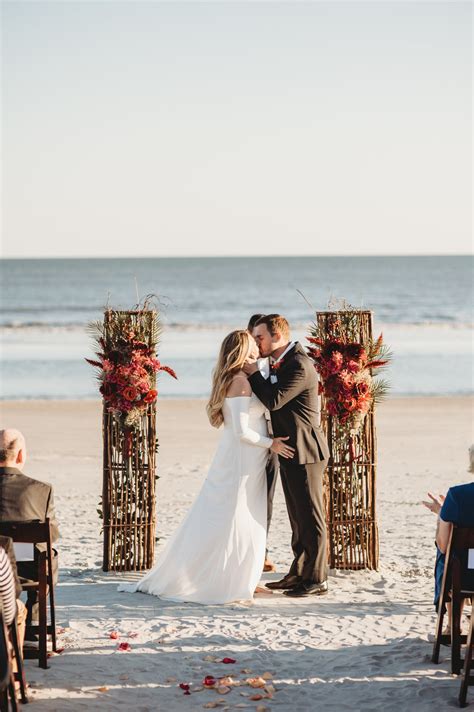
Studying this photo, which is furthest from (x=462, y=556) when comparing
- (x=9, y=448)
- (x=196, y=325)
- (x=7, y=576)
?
(x=196, y=325)

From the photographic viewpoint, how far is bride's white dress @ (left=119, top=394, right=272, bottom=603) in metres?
7.93

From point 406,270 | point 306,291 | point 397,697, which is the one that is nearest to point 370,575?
point 397,697

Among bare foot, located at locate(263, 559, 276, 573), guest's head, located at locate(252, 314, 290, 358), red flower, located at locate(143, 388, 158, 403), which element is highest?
guest's head, located at locate(252, 314, 290, 358)

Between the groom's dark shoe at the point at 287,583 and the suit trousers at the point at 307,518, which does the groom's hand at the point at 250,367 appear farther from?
the groom's dark shoe at the point at 287,583

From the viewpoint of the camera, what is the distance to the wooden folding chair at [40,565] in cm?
612

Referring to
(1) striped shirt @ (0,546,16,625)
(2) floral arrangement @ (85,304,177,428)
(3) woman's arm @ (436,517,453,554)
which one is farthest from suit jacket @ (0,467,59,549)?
(3) woman's arm @ (436,517,453,554)

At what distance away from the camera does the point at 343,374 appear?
862cm

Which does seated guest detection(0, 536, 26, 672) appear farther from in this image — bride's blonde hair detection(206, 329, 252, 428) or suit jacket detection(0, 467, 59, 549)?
bride's blonde hair detection(206, 329, 252, 428)

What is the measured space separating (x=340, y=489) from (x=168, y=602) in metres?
1.94

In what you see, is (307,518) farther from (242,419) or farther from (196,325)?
(196,325)

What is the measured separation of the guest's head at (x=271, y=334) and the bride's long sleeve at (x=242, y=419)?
51 centimetres

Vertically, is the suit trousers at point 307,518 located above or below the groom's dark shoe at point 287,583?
above

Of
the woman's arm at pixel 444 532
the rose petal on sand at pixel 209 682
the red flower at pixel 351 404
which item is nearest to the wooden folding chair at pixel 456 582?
the woman's arm at pixel 444 532

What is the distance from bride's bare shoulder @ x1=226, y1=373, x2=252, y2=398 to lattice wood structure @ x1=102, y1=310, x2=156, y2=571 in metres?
1.21
